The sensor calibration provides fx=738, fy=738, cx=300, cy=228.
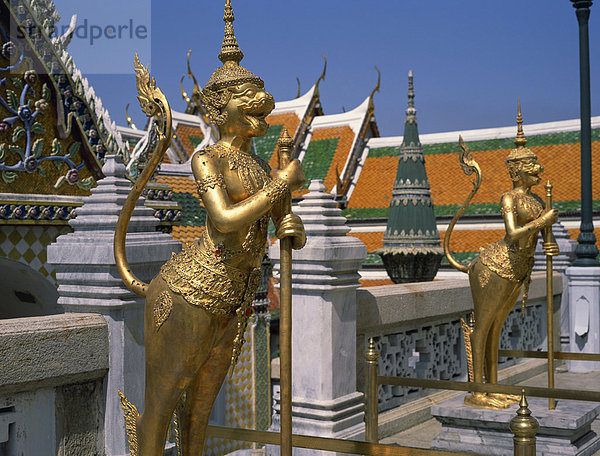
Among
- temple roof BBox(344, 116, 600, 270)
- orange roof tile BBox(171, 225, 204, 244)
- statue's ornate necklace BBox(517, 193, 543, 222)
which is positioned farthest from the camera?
temple roof BBox(344, 116, 600, 270)

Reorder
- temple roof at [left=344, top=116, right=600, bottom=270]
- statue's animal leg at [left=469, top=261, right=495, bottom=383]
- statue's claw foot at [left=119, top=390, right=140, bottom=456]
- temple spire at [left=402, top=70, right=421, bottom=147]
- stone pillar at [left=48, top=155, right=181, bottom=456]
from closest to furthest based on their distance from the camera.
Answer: statue's claw foot at [left=119, top=390, right=140, bottom=456] < stone pillar at [left=48, top=155, right=181, bottom=456] < statue's animal leg at [left=469, top=261, right=495, bottom=383] < temple spire at [left=402, top=70, right=421, bottom=147] < temple roof at [left=344, top=116, right=600, bottom=270]

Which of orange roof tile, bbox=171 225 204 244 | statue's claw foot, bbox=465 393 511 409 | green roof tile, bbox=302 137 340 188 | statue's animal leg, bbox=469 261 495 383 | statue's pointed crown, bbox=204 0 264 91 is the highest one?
green roof tile, bbox=302 137 340 188

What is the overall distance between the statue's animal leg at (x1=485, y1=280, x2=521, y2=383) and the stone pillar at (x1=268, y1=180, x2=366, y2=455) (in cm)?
128

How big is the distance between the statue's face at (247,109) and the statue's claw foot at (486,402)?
3.63 meters

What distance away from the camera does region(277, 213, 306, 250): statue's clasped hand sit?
295cm

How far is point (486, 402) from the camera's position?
5859mm

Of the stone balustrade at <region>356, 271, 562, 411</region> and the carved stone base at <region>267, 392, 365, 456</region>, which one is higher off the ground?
the stone balustrade at <region>356, 271, 562, 411</region>

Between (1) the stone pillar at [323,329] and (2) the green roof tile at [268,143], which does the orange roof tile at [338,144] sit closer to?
(2) the green roof tile at [268,143]

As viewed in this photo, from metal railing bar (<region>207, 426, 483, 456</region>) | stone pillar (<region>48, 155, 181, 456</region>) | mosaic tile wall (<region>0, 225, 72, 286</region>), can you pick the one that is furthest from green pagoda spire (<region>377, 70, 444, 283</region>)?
metal railing bar (<region>207, 426, 483, 456</region>)

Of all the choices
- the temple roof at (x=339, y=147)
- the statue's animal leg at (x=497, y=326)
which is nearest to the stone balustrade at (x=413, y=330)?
the statue's animal leg at (x=497, y=326)

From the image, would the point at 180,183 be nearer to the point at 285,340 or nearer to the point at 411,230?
the point at 411,230

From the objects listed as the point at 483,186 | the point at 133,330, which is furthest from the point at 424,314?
the point at 483,186

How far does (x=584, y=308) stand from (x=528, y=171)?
16.9 ft

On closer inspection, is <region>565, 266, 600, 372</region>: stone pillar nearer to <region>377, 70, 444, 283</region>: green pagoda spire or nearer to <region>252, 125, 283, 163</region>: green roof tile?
<region>377, 70, 444, 283</region>: green pagoda spire
